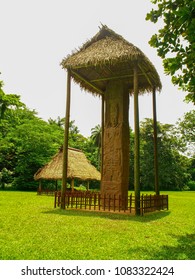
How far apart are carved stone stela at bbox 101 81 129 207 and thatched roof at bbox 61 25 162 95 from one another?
0.72 meters

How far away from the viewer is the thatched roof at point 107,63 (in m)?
11.3

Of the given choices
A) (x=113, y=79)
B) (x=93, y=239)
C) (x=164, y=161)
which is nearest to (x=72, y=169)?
(x=113, y=79)

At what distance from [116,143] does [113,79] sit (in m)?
3.36

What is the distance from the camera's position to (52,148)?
35188 millimetres

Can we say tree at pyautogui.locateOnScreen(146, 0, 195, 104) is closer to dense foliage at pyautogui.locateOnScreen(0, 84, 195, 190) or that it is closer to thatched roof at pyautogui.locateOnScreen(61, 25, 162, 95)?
thatched roof at pyautogui.locateOnScreen(61, 25, 162, 95)

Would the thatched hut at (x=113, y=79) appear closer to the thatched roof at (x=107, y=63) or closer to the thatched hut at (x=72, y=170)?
the thatched roof at (x=107, y=63)

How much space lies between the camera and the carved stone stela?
12.3 meters

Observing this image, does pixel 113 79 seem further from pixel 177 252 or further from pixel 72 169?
pixel 72 169

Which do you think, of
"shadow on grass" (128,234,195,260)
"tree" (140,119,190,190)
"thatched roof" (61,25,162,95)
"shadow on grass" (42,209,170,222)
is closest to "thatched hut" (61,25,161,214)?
"thatched roof" (61,25,162,95)

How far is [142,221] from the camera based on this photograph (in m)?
8.95

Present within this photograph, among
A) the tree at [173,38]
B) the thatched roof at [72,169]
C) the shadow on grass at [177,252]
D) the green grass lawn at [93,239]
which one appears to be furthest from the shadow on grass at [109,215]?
the thatched roof at [72,169]

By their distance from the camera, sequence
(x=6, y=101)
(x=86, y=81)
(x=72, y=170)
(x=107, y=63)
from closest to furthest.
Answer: (x=107, y=63) → (x=86, y=81) → (x=6, y=101) → (x=72, y=170)
